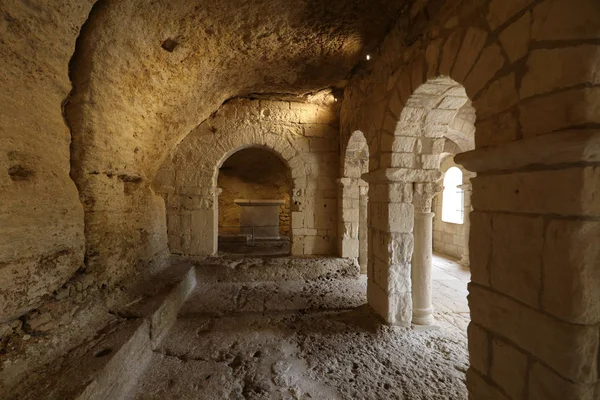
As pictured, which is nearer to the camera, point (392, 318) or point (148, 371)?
point (148, 371)

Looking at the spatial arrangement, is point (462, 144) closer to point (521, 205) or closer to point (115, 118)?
point (521, 205)

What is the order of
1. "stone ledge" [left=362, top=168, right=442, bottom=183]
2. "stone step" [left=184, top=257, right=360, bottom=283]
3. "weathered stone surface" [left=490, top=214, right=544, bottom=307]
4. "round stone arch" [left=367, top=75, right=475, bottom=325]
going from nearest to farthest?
"weathered stone surface" [left=490, top=214, right=544, bottom=307] → "round stone arch" [left=367, top=75, right=475, bottom=325] → "stone ledge" [left=362, top=168, right=442, bottom=183] → "stone step" [left=184, top=257, right=360, bottom=283]

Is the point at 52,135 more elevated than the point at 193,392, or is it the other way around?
the point at 52,135

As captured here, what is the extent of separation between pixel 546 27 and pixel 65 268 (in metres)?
3.71

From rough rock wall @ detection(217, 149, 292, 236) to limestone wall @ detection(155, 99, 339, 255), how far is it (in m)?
4.76

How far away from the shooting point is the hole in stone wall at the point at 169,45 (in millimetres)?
3127

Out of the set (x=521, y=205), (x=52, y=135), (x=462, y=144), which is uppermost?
(x=462, y=144)

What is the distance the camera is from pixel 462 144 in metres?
5.97

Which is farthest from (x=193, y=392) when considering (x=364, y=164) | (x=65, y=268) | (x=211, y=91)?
(x=364, y=164)

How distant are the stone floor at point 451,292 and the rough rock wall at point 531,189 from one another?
207 centimetres

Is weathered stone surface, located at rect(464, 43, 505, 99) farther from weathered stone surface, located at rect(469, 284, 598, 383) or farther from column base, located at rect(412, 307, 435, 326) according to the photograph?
column base, located at rect(412, 307, 435, 326)

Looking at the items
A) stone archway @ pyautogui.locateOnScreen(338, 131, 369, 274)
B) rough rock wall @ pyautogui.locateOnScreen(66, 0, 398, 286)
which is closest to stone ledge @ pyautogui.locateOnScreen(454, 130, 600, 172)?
rough rock wall @ pyautogui.locateOnScreen(66, 0, 398, 286)

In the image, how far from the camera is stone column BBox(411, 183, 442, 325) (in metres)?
3.24

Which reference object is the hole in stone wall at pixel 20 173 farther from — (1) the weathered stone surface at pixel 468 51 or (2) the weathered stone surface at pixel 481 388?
(2) the weathered stone surface at pixel 481 388
